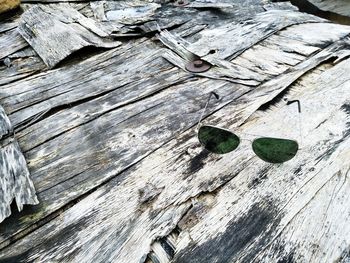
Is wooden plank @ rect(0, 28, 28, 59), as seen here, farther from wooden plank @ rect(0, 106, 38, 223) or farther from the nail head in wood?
Answer: the nail head in wood

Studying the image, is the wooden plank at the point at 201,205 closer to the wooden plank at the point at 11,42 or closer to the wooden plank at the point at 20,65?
the wooden plank at the point at 20,65

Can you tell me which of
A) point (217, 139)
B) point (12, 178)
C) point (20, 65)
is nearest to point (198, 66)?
point (217, 139)

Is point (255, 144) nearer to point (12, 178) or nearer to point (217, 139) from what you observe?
point (217, 139)

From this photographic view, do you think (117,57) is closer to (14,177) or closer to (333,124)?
(14,177)

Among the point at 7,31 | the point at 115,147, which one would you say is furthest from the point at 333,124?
the point at 7,31

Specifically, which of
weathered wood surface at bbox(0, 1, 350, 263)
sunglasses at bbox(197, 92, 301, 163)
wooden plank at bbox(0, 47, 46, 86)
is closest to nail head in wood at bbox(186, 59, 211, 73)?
weathered wood surface at bbox(0, 1, 350, 263)

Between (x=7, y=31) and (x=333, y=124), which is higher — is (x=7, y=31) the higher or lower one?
the lower one
